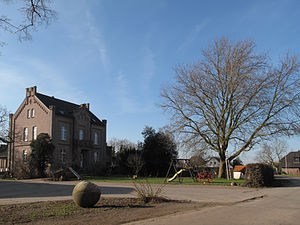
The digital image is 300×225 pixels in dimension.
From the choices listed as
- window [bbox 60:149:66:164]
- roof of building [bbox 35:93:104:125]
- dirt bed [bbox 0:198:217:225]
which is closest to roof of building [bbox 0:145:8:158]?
roof of building [bbox 35:93:104:125]

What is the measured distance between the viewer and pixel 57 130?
4091 centimetres

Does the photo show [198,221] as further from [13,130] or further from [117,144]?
[117,144]

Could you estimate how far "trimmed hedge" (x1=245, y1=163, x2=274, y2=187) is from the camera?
21.5 m

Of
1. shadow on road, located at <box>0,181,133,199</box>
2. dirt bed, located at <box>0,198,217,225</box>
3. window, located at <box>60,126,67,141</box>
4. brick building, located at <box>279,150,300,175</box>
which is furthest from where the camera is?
brick building, located at <box>279,150,300,175</box>

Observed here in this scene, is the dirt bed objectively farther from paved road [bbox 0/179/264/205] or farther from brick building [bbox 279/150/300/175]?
brick building [bbox 279/150/300/175]

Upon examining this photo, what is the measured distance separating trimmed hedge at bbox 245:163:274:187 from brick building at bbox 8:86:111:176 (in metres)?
24.3

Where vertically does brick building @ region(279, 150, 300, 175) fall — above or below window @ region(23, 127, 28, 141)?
below

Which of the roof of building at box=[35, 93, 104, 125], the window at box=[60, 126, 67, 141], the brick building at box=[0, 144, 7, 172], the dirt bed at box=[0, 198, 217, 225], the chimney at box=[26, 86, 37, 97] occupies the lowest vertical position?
the dirt bed at box=[0, 198, 217, 225]

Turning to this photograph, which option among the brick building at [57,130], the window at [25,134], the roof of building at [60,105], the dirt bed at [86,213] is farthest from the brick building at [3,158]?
the dirt bed at [86,213]

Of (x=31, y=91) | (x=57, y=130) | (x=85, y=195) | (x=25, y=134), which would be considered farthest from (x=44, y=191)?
(x=31, y=91)

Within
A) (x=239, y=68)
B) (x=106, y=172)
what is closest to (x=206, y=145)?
(x=239, y=68)

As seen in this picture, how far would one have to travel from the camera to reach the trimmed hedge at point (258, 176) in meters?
21.5

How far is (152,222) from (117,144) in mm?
90979

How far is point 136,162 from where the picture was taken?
134ft
